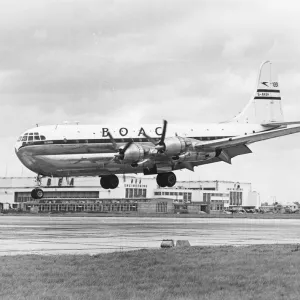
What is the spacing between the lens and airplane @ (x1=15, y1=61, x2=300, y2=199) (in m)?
57.8

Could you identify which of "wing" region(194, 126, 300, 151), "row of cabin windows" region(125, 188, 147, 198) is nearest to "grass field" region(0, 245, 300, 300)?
"wing" region(194, 126, 300, 151)

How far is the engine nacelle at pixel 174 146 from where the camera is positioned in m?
57.2

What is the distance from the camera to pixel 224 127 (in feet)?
214

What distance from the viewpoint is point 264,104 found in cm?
7419

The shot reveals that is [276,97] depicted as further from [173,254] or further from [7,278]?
[7,278]

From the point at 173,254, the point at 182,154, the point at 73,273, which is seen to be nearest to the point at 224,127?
the point at 182,154

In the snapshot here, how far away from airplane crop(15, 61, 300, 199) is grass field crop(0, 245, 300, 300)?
115ft

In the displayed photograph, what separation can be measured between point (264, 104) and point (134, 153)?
931 inches

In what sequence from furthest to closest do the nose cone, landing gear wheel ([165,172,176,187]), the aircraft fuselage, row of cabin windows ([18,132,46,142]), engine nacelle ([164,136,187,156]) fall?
landing gear wheel ([165,172,176,187])
the nose cone
row of cabin windows ([18,132,46,142])
the aircraft fuselage
engine nacelle ([164,136,187,156])

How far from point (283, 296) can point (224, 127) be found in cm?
5140

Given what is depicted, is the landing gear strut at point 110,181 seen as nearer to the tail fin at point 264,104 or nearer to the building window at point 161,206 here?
the tail fin at point 264,104

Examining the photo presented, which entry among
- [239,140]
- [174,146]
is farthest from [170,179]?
[239,140]

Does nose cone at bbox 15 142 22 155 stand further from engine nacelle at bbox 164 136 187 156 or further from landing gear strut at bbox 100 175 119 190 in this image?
engine nacelle at bbox 164 136 187 156

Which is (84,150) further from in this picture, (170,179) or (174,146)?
(170,179)
